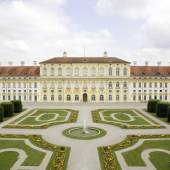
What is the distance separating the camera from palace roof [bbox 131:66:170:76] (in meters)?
74.1

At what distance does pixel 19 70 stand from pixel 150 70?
46066 millimetres

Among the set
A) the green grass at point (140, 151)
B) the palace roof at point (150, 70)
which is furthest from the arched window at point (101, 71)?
the green grass at point (140, 151)

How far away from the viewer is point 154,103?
170 ft

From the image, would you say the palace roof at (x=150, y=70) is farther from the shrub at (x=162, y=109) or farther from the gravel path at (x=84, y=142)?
the gravel path at (x=84, y=142)

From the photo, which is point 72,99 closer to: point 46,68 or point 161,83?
point 46,68

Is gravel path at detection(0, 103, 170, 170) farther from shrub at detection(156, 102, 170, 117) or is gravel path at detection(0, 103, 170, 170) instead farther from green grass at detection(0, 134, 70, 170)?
shrub at detection(156, 102, 170, 117)

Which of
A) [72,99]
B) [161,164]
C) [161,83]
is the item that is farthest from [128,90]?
[161,164]

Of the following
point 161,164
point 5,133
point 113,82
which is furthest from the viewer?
point 113,82

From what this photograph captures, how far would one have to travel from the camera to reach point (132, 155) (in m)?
23.2

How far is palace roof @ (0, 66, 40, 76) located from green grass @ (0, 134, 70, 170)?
47.9 metres

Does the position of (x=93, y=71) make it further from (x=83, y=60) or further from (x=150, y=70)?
(x=150, y=70)

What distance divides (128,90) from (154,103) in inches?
849

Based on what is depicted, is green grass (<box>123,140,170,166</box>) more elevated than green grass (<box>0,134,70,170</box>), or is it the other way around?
green grass (<box>0,134,70,170</box>)

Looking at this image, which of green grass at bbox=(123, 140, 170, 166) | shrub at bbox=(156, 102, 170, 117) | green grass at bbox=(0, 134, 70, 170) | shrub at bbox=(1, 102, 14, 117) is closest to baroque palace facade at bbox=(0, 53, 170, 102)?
shrub at bbox=(1, 102, 14, 117)
